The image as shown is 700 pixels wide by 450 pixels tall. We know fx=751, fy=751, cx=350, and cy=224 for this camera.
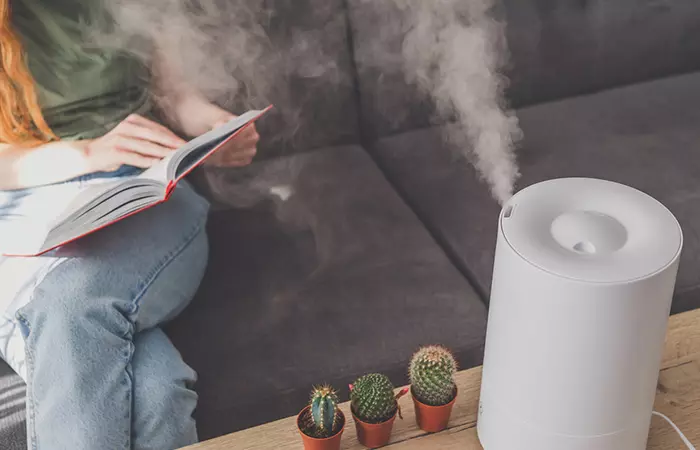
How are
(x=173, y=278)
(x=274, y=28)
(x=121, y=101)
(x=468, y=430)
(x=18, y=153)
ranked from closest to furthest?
1. (x=468, y=430)
2. (x=173, y=278)
3. (x=18, y=153)
4. (x=121, y=101)
5. (x=274, y=28)

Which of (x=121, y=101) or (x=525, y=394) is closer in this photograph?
(x=525, y=394)

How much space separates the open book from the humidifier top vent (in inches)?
19.3

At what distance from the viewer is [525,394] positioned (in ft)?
2.39

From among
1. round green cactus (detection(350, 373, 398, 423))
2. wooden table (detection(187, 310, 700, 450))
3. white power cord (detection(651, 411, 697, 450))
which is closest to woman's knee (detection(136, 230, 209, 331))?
wooden table (detection(187, 310, 700, 450))

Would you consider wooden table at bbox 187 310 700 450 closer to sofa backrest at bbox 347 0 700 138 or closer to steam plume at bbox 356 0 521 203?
steam plume at bbox 356 0 521 203

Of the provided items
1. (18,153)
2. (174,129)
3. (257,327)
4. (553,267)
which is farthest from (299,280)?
(553,267)

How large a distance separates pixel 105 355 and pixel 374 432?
1.29 feet

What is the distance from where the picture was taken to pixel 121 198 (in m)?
1.04

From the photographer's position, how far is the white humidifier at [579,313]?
654 millimetres

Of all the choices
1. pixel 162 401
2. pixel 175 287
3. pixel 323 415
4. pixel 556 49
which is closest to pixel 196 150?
pixel 175 287

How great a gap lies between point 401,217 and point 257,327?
38 centimetres

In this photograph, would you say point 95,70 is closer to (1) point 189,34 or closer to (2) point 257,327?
(1) point 189,34

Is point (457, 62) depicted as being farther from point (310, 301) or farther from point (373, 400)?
point (373, 400)

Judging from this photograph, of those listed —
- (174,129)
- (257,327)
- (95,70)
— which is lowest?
(257,327)
